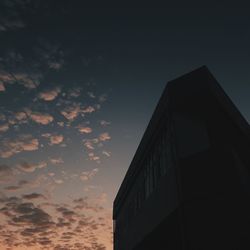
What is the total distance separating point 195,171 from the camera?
34.8 feet

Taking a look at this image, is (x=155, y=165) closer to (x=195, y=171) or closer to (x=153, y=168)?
(x=153, y=168)

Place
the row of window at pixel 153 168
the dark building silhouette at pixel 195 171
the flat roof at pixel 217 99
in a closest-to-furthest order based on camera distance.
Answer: the dark building silhouette at pixel 195 171 → the flat roof at pixel 217 99 → the row of window at pixel 153 168

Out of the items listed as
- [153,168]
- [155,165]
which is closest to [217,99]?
[155,165]

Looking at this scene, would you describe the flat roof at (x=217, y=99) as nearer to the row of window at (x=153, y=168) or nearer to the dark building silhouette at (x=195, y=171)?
the dark building silhouette at (x=195, y=171)

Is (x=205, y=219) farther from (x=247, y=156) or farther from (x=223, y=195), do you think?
(x=247, y=156)

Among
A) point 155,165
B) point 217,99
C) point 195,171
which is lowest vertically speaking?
point 195,171

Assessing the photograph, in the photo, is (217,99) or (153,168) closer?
(217,99)

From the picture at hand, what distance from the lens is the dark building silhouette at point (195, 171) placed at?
1013 cm

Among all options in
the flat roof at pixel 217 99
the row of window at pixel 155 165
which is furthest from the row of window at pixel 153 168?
the flat roof at pixel 217 99

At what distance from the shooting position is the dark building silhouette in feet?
33.2

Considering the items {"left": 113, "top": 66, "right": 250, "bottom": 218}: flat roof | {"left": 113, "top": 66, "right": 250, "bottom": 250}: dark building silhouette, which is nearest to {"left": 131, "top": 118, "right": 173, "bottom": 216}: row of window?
{"left": 113, "top": 66, "right": 250, "bottom": 250}: dark building silhouette

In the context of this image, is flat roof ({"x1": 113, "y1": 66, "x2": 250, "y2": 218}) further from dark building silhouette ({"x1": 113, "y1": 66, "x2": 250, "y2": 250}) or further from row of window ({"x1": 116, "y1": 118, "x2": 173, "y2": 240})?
row of window ({"x1": 116, "y1": 118, "x2": 173, "y2": 240})

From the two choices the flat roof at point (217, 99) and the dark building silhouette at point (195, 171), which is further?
the flat roof at point (217, 99)

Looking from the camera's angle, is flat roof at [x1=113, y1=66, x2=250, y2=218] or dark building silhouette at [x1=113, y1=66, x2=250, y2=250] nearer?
dark building silhouette at [x1=113, y1=66, x2=250, y2=250]
